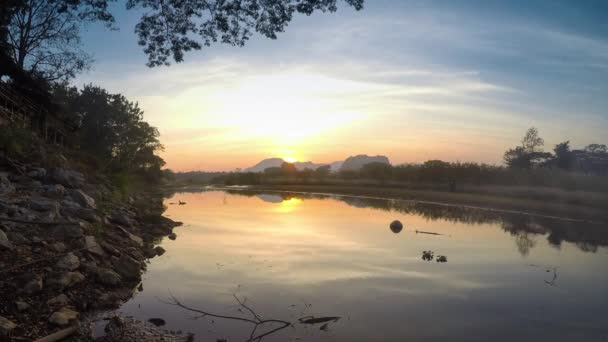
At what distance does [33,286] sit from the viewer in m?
6.74

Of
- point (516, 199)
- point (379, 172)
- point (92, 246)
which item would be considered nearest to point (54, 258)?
point (92, 246)

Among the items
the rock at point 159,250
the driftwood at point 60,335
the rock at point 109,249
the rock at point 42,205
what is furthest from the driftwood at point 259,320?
the rock at point 159,250

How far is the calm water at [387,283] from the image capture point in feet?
24.3

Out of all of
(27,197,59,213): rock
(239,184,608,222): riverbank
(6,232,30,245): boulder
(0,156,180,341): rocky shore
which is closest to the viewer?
(0,156,180,341): rocky shore

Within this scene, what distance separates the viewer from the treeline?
130 feet

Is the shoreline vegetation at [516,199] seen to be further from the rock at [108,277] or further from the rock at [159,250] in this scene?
the rock at [108,277]

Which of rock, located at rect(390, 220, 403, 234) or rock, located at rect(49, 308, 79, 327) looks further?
rock, located at rect(390, 220, 403, 234)

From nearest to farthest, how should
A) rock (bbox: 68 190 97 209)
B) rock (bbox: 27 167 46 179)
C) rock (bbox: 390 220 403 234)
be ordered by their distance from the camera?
rock (bbox: 68 190 97 209) < rock (bbox: 27 167 46 179) < rock (bbox: 390 220 403 234)

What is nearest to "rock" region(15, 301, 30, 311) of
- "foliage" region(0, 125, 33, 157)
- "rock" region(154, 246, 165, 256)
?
"rock" region(154, 246, 165, 256)

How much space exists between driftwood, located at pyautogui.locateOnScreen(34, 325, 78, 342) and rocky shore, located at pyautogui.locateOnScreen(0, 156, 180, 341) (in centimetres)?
23

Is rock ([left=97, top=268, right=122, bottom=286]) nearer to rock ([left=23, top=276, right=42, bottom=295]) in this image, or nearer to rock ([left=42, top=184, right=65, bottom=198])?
rock ([left=23, top=276, right=42, bottom=295])

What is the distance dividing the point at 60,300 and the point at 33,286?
0.52 meters

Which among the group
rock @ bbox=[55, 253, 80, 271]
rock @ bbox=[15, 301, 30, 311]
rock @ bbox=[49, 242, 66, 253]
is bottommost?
rock @ bbox=[15, 301, 30, 311]

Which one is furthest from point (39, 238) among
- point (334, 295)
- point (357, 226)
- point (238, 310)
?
point (357, 226)
